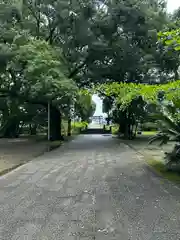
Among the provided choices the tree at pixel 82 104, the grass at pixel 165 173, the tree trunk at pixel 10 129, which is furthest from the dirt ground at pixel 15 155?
the tree trunk at pixel 10 129

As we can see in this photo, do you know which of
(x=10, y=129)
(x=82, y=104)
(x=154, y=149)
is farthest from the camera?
(x=10, y=129)

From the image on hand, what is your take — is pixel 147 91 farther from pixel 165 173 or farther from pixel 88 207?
pixel 88 207

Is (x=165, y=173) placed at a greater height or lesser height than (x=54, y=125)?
lesser

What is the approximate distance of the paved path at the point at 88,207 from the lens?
4219 mm

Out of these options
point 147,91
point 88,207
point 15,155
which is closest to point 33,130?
point 15,155

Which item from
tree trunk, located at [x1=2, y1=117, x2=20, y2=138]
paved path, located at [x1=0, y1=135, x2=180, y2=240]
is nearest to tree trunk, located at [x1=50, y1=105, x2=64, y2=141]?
tree trunk, located at [x1=2, y1=117, x2=20, y2=138]

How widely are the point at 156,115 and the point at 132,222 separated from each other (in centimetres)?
548

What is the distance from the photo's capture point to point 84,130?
172ft

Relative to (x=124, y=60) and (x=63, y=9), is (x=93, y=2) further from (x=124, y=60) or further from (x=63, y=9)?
(x=124, y=60)

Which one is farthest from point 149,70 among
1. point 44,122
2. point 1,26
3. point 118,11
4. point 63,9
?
point 44,122

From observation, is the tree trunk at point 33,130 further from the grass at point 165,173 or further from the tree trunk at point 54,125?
the grass at point 165,173

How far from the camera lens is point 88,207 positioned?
5.47 meters

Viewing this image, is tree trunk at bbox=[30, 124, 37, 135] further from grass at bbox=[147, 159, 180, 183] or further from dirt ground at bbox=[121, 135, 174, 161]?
grass at bbox=[147, 159, 180, 183]

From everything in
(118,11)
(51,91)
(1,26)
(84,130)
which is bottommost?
(84,130)
